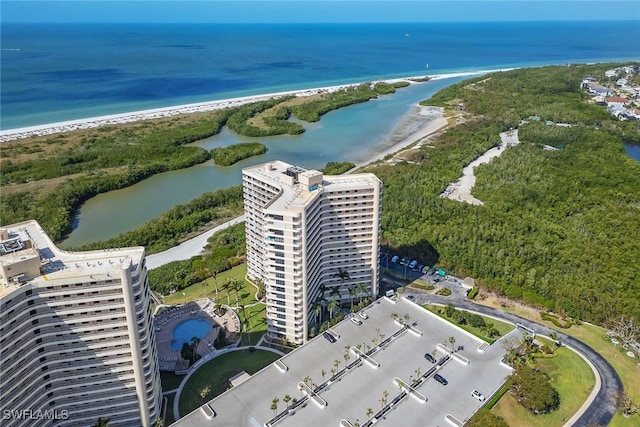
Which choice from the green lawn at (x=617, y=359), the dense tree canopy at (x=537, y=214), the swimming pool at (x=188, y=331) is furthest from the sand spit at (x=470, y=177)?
the swimming pool at (x=188, y=331)

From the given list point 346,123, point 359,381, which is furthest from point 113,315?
point 346,123

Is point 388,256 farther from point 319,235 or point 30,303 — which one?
point 30,303

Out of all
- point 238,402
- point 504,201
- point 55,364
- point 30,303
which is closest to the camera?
point 30,303

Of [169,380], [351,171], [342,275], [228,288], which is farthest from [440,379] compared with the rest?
[351,171]

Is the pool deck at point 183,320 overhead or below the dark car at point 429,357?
below

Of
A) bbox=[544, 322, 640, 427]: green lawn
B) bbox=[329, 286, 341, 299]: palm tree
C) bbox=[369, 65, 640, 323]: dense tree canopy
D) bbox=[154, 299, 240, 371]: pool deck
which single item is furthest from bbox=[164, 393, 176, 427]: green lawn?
bbox=[544, 322, 640, 427]: green lawn

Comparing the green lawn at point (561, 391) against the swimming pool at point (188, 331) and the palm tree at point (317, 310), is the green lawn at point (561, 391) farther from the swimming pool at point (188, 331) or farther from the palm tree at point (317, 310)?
the swimming pool at point (188, 331)

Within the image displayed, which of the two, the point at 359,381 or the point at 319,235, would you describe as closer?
the point at 359,381
